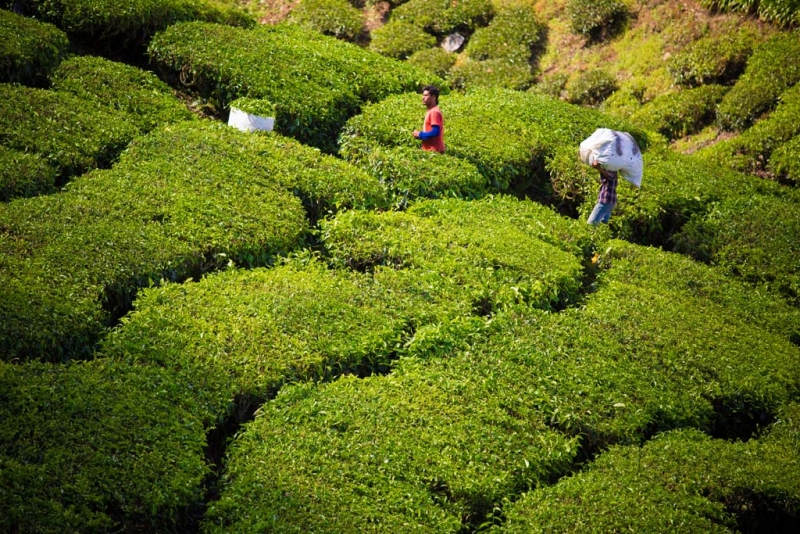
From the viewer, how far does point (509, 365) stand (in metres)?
10.3

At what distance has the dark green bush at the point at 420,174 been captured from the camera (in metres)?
14.0

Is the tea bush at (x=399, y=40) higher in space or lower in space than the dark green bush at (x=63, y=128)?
higher

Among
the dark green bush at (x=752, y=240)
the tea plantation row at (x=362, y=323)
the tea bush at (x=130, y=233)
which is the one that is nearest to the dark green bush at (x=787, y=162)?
the tea plantation row at (x=362, y=323)

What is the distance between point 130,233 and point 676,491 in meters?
7.27

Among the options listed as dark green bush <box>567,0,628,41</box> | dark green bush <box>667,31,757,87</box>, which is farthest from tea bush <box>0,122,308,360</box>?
dark green bush <box>567,0,628,41</box>

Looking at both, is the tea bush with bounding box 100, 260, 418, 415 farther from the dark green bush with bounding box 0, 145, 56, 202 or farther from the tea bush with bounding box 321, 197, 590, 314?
the dark green bush with bounding box 0, 145, 56, 202

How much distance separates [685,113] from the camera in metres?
18.3

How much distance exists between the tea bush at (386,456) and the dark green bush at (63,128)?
5.85 m

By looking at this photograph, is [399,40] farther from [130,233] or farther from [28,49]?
[130,233]

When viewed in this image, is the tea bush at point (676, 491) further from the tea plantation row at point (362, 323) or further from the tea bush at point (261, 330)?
the tea bush at point (261, 330)

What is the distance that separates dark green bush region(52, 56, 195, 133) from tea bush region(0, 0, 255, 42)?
41.8 inches

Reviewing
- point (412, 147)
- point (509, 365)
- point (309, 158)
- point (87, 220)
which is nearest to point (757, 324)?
point (509, 365)

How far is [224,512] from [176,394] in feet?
5.13

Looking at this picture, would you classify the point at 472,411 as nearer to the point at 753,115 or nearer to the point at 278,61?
the point at 278,61
